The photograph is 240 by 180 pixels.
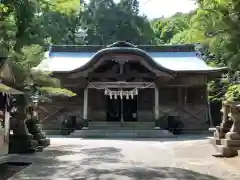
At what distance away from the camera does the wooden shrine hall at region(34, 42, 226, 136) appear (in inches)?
870

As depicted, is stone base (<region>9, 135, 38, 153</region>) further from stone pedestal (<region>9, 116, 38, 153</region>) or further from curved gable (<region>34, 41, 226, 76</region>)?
curved gable (<region>34, 41, 226, 76</region>)

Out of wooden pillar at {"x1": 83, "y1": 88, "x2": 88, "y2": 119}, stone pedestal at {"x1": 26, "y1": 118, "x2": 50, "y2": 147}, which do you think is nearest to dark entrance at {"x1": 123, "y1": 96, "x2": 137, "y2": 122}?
wooden pillar at {"x1": 83, "y1": 88, "x2": 88, "y2": 119}

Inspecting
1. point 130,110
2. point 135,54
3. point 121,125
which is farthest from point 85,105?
point 135,54

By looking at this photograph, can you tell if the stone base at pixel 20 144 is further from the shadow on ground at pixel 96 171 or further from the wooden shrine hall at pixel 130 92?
the wooden shrine hall at pixel 130 92

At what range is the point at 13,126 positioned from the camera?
11.6 metres

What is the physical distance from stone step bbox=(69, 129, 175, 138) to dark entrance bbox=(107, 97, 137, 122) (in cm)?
363

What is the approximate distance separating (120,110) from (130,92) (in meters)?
2.59

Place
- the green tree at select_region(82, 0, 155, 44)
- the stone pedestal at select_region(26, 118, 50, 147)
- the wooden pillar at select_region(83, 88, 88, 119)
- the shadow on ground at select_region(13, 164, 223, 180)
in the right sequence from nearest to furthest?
the shadow on ground at select_region(13, 164, 223, 180) < the stone pedestal at select_region(26, 118, 50, 147) < the wooden pillar at select_region(83, 88, 88, 119) < the green tree at select_region(82, 0, 155, 44)

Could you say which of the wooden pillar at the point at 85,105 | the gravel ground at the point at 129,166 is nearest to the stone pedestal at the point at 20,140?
the gravel ground at the point at 129,166

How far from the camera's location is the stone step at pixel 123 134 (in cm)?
1981

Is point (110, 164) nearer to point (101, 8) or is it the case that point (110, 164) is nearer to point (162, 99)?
point (162, 99)

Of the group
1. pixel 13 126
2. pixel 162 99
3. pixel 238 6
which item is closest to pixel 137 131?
pixel 162 99

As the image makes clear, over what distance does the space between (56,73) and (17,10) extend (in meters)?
15.7

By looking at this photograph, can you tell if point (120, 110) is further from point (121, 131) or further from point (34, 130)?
point (34, 130)
